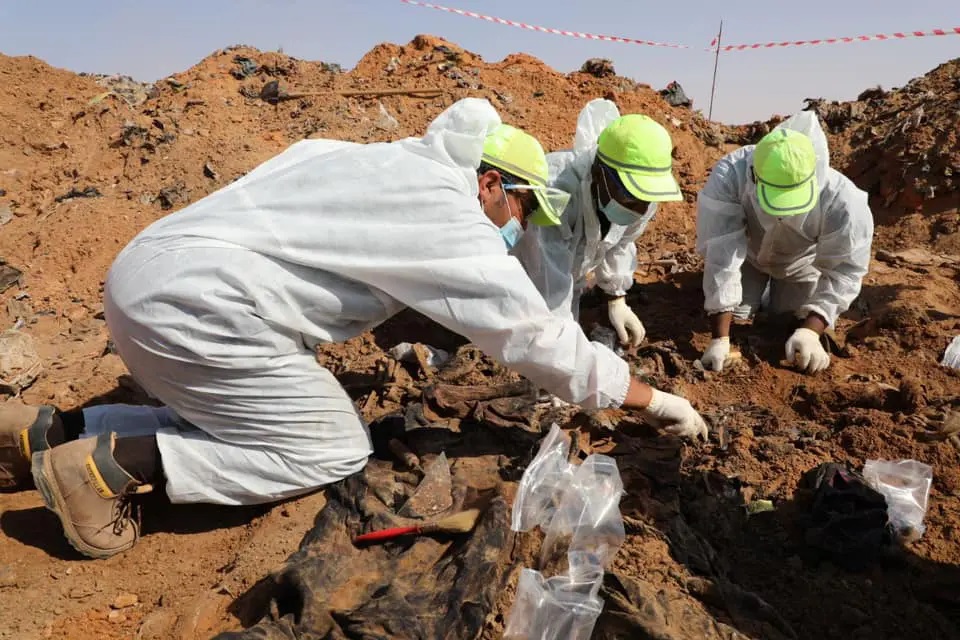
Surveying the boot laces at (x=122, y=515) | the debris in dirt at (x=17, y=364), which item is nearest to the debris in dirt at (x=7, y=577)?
the boot laces at (x=122, y=515)

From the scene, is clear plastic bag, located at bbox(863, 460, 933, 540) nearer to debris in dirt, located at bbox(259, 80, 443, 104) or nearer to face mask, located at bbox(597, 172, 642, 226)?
face mask, located at bbox(597, 172, 642, 226)

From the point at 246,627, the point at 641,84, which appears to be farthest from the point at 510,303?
the point at 641,84

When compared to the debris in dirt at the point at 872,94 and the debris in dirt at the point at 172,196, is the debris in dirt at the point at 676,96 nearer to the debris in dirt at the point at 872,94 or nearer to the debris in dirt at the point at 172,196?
the debris in dirt at the point at 872,94

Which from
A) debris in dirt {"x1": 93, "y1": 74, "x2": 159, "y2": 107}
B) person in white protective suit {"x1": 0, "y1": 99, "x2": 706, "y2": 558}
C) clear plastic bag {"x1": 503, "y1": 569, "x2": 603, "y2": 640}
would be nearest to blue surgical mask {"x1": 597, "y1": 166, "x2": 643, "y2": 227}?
person in white protective suit {"x1": 0, "y1": 99, "x2": 706, "y2": 558}

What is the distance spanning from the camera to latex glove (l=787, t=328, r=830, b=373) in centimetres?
408

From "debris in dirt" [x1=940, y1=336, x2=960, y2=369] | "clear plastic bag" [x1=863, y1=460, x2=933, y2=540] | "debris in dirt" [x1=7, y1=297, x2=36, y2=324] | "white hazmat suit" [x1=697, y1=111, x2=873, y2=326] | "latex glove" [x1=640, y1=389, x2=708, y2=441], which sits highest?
"white hazmat suit" [x1=697, y1=111, x2=873, y2=326]

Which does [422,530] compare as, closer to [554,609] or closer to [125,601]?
[554,609]

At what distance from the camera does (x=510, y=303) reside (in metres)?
2.38

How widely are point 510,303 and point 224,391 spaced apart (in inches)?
43.8

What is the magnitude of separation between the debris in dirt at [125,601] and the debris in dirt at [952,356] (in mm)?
4277

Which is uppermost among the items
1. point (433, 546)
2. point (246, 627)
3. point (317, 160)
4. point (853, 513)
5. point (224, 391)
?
point (317, 160)

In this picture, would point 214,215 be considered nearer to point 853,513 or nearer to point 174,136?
point 853,513

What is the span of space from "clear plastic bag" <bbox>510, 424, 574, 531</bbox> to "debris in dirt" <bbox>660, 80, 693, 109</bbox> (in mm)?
7177

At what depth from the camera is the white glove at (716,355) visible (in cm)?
420
